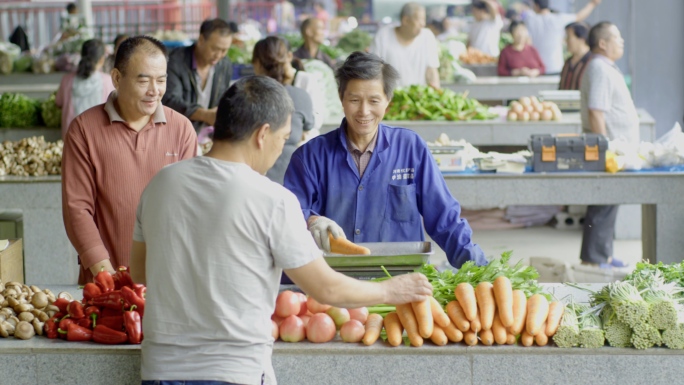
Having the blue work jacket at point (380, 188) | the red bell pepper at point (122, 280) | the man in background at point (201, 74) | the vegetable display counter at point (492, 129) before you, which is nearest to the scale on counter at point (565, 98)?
the vegetable display counter at point (492, 129)

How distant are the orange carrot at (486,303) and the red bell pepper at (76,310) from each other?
52.6 inches

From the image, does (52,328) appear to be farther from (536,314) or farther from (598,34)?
(598,34)

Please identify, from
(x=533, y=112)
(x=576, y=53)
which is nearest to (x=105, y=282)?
(x=533, y=112)

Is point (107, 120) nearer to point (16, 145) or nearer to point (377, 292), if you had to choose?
point (377, 292)

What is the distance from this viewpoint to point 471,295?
3369 mm

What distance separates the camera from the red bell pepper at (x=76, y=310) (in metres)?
3.49

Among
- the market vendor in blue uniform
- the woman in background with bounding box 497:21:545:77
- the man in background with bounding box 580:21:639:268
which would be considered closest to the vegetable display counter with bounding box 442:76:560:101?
the woman in background with bounding box 497:21:545:77

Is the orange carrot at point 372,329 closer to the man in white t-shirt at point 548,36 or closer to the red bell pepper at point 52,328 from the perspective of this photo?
the red bell pepper at point 52,328

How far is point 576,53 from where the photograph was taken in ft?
32.5

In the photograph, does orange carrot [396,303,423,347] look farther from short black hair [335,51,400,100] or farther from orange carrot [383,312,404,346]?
short black hair [335,51,400,100]

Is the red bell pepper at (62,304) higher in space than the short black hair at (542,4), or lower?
lower

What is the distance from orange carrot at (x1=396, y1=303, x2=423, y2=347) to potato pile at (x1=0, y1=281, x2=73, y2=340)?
4.03 ft

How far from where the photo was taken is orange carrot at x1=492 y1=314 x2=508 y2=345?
11.0 ft

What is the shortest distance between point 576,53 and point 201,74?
4.32 metres
